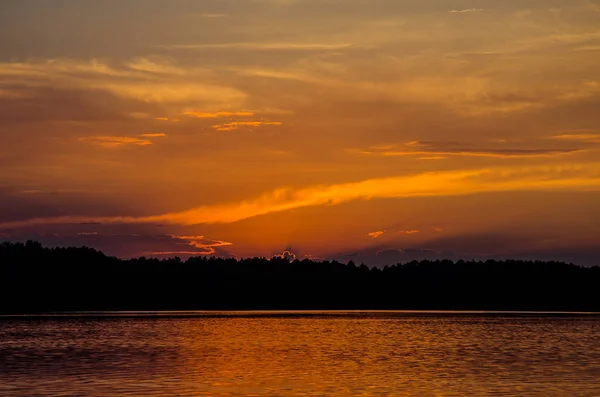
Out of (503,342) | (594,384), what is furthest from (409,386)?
(503,342)

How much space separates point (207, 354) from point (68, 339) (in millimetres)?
25463

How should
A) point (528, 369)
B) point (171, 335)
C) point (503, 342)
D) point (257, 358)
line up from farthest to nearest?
point (171, 335) < point (503, 342) < point (257, 358) < point (528, 369)

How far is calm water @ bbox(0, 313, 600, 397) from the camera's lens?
48719mm

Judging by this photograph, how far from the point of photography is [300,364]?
63.7m

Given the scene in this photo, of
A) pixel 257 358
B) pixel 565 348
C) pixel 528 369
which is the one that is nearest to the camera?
pixel 528 369

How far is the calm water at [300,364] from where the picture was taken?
48.7 m

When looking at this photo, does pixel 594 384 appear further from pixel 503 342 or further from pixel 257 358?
pixel 503 342

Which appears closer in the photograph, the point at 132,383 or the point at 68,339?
the point at 132,383

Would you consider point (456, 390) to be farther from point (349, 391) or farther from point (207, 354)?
point (207, 354)

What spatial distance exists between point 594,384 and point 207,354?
3233 cm

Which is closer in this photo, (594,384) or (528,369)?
(594,384)

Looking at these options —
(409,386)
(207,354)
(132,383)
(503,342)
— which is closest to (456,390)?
(409,386)

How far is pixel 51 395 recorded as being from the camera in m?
45.4

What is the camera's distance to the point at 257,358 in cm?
6925
